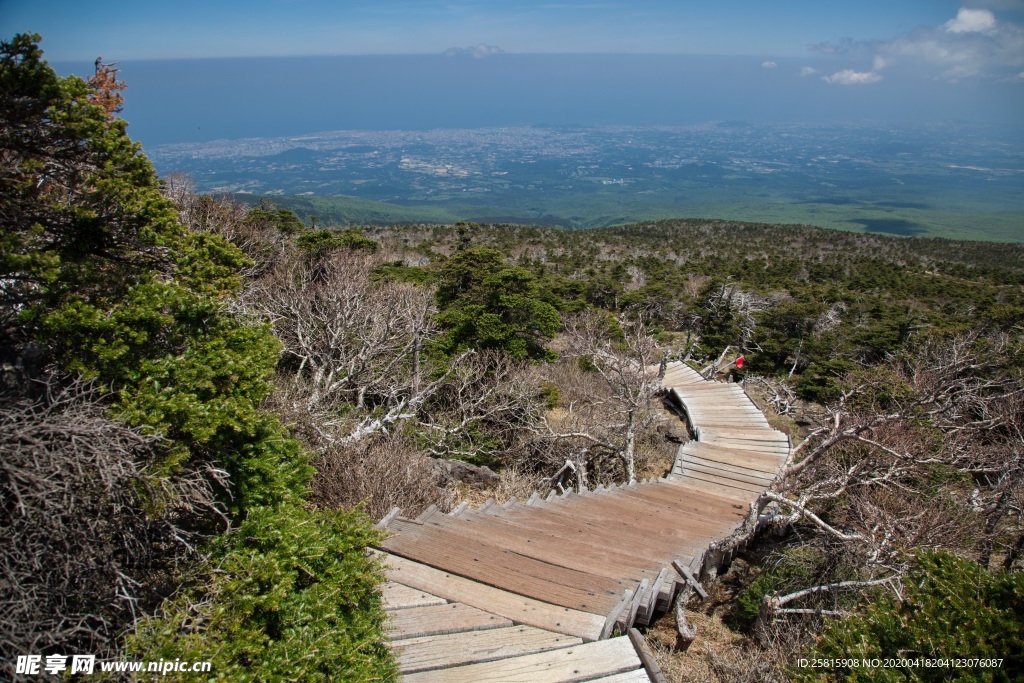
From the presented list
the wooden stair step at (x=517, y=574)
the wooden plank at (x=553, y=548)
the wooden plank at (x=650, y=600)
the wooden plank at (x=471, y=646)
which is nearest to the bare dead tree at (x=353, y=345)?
the wooden plank at (x=553, y=548)

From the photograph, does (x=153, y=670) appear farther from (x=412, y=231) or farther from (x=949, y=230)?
(x=949, y=230)

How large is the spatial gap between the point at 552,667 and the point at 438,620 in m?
1.14

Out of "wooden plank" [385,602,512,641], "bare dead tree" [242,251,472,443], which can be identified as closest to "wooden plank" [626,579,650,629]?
"wooden plank" [385,602,512,641]

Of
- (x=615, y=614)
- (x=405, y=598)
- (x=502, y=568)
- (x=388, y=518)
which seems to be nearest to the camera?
(x=615, y=614)

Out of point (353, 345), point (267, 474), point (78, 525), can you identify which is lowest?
point (353, 345)

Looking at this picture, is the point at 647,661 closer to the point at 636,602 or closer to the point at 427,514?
the point at 636,602

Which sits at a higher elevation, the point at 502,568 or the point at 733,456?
the point at 502,568

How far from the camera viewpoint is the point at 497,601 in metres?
5.09

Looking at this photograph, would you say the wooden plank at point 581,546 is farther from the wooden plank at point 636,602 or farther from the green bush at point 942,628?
the green bush at point 942,628

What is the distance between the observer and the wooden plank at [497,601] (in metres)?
4.75

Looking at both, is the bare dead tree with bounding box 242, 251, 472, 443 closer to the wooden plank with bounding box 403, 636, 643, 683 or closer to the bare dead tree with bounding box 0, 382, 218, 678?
the bare dead tree with bounding box 0, 382, 218, 678

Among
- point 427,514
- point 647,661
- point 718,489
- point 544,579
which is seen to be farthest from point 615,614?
point 718,489

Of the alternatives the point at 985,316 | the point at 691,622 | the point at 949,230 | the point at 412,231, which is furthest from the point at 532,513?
the point at 949,230

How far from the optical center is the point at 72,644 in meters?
3.87
